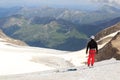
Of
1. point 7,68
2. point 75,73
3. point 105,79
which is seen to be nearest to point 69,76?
point 75,73

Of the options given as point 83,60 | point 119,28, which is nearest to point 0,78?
point 83,60

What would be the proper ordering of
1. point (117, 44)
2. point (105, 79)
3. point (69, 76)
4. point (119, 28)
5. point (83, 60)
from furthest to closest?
1. point (119, 28)
2. point (83, 60)
3. point (117, 44)
4. point (69, 76)
5. point (105, 79)

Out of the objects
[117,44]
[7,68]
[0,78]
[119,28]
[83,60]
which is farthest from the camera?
[119,28]

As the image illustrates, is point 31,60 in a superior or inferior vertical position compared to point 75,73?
superior

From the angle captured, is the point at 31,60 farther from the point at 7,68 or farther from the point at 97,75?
the point at 97,75

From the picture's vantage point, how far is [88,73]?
91.3ft

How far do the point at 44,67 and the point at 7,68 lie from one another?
6.34m

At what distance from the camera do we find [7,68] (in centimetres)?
4612

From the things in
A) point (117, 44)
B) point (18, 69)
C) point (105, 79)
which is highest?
point (117, 44)

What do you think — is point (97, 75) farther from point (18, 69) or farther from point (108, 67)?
point (18, 69)

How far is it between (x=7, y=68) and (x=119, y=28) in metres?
63.1

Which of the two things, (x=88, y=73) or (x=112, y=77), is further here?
(x=88, y=73)

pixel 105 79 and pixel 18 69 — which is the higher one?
pixel 18 69

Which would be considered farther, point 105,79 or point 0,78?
point 0,78
